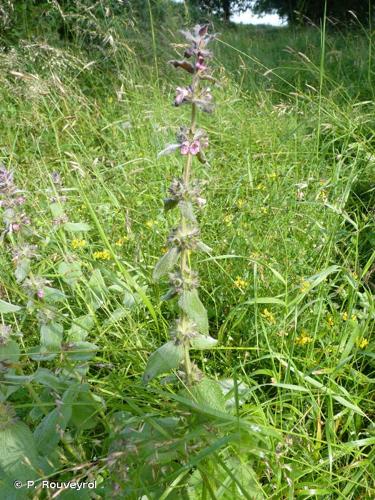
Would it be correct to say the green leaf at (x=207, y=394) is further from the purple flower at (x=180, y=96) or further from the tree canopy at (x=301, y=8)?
the tree canopy at (x=301, y=8)

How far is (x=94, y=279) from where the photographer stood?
5.25 feet

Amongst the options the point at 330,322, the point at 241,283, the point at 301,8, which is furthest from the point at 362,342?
the point at 301,8

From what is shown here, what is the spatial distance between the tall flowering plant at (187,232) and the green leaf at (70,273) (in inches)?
21.2

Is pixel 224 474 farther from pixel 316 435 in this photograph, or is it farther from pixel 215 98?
pixel 215 98

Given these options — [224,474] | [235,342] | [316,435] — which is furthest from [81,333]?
[316,435]

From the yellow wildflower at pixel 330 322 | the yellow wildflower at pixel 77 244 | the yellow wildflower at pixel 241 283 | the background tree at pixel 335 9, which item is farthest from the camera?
the background tree at pixel 335 9

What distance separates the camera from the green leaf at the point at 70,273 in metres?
1.55

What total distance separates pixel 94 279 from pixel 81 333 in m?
0.22

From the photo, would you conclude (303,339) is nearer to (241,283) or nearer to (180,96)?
(241,283)

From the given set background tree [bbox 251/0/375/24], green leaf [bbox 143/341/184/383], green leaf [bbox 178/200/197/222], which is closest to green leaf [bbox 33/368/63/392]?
green leaf [bbox 143/341/184/383]

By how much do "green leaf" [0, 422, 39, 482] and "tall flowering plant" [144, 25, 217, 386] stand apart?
0.96ft

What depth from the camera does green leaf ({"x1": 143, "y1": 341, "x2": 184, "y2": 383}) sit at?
102cm

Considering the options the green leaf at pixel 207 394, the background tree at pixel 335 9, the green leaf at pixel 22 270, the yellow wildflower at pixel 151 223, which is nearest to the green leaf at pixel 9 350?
the green leaf at pixel 22 270

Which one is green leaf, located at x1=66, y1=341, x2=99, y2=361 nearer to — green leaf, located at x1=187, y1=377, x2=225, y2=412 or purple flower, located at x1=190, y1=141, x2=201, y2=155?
green leaf, located at x1=187, y1=377, x2=225, y2=412
